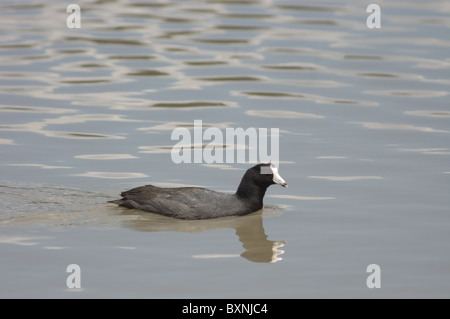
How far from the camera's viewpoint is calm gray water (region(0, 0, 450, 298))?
1102 centimetres

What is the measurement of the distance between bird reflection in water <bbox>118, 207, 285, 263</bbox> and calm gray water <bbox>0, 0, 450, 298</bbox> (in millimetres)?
35

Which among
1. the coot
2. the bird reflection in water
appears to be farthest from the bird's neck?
the bird reflection in water

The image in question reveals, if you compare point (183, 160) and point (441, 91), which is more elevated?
point (441, 91)

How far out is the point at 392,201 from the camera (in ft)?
45.4

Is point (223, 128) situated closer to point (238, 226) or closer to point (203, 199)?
point (203, 199)

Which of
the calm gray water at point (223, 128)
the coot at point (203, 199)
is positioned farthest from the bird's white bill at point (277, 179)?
the calm gray water at point (223, 128)

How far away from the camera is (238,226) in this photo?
13031mm

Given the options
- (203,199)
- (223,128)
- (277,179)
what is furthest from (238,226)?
(223,128)

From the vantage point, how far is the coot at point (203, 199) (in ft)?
42.9

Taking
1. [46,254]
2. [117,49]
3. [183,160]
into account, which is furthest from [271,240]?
[117,49]

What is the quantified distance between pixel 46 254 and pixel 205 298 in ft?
7.41

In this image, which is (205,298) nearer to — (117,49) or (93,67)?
(93,67)

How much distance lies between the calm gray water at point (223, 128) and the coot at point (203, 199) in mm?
158

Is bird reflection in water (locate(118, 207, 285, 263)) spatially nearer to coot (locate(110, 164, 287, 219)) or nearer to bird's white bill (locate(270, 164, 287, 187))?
coot (locate(110, 164, 287, 219))
